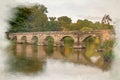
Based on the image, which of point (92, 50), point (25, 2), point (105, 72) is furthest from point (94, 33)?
point (25, 2)

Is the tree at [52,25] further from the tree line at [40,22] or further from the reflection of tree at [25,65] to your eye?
the reflection of tree at [25,65]

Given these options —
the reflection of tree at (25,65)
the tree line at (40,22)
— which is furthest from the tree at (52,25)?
the reflection of tree at (25,65)

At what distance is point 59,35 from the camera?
1540mm

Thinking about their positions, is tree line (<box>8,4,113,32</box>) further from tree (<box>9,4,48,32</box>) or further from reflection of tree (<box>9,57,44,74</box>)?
reflection of tree (<box>9,57,44,74</box>)

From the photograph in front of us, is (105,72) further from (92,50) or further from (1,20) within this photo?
(1,20)

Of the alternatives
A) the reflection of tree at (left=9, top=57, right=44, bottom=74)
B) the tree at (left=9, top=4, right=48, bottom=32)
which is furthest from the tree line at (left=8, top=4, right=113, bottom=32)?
the reflection of tree at (left=9, top=57, right=44, bottom=74)

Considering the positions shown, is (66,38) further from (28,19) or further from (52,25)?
(28,19)

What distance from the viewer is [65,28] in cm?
155

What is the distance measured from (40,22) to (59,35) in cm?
12

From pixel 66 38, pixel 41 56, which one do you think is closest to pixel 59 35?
pixel 66 38

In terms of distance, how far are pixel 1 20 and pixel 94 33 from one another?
48 centimetres

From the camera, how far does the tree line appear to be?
59.8 inches

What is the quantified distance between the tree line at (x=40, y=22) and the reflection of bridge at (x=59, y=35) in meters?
0.02

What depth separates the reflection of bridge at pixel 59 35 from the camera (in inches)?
59.9
